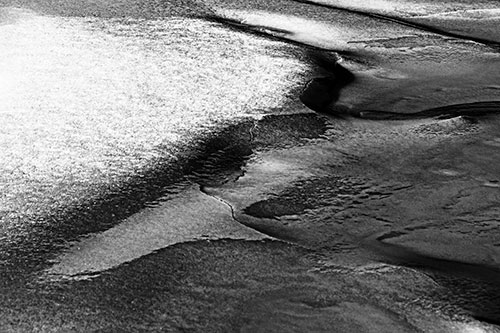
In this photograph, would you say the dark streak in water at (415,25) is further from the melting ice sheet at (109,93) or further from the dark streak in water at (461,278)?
the dark streak in water at (461,278)

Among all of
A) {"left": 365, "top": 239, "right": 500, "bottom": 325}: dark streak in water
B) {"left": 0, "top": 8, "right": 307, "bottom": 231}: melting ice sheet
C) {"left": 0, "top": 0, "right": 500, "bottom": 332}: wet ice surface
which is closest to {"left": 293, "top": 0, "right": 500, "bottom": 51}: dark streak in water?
{"left": 0, "top": 0, "right": 500, "bottom": 332}: wet ice surface

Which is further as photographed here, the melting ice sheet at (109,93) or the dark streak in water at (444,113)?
the dark streak in water at (444,113)

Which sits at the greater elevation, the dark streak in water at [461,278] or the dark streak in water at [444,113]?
the dark streak in water at [444,113]

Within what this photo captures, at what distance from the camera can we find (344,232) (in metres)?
1.42

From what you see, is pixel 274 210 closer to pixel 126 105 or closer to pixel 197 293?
pixel 197 293

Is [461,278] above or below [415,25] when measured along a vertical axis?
below

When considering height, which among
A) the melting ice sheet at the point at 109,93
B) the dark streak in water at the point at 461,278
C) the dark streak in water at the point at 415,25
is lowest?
the dark streak in water at the point at 461,278

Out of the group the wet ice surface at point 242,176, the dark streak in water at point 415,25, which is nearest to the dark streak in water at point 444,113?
the wet ice surface at point 242,176

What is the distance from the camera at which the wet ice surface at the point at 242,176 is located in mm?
1215

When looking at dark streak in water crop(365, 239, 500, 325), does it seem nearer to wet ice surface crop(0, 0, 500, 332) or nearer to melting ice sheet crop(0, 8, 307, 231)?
wet ice surface crop(0, 0, 500, 332)

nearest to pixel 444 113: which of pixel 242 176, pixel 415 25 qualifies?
pixel 242 176

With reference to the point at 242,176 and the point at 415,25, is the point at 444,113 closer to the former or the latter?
the point at 242,176

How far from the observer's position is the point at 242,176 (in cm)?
160

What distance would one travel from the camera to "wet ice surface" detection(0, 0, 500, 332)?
1.22 meters
